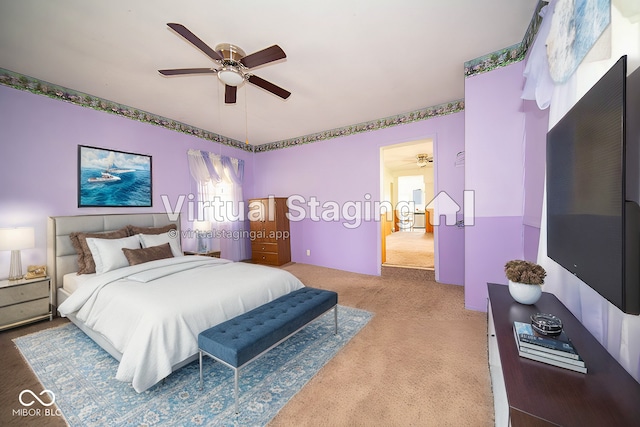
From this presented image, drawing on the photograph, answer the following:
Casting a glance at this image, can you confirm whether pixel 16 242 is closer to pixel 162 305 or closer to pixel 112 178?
pixel 112 178

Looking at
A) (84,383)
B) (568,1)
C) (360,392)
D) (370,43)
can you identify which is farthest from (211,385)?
(568,1)

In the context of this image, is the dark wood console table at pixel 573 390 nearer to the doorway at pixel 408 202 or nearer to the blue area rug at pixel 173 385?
the blue area rug at pixel 173 385

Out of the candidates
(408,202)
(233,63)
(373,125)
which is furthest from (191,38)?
(408,202)

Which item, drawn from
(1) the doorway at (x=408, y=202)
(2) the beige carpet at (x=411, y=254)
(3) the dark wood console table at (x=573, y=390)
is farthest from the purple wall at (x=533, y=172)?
(2) the beige carpet at (x=411, y=254)

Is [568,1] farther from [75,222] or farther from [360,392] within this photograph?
[75,222]

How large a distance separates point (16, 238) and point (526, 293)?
14.4 ft

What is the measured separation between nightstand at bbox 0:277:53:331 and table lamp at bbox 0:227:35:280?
112mm

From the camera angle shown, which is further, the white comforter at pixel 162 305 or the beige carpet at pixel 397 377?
the white comforter at pixel 162 305

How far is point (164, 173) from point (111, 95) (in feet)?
3.93

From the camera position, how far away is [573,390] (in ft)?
2.76

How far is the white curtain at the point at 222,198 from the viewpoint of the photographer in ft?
14.7

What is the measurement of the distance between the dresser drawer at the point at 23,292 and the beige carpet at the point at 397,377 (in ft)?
0.99

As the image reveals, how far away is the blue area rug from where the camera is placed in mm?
1444

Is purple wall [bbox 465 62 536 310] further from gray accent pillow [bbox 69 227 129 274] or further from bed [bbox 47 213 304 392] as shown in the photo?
gray accent pillow [bbox 69 227 129 274]
